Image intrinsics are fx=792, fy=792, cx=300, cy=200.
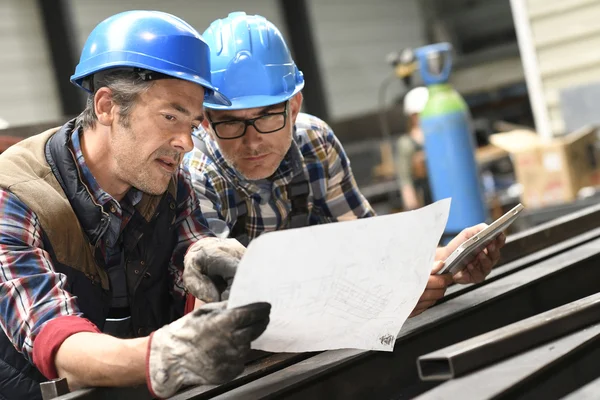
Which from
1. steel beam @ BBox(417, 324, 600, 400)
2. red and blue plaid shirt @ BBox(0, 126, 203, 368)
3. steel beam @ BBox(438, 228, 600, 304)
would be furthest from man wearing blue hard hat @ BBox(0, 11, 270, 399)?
steel beam @ BBox(438, 228, 600, 304)

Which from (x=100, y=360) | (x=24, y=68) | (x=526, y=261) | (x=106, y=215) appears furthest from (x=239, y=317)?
(x=24, y=68)

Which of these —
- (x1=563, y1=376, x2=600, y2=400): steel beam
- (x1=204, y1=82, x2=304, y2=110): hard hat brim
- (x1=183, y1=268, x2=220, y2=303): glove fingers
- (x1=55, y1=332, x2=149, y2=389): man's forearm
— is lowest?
(x1=563, y1=376, x2=600, y2=400): steel beam

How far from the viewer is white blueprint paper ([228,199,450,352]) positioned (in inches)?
47.1

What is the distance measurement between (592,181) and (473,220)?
2.48 feet

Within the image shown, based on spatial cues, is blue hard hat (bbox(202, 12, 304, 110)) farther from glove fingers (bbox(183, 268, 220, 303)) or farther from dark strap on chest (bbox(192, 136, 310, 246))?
glove fingers (bbox(183, 268, 220, 303))

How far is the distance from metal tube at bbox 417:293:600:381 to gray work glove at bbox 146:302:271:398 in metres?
0.27

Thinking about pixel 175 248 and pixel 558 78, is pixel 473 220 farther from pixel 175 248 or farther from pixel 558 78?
pixel 175 248

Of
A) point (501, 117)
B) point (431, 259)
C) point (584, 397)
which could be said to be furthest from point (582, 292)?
point (501, 117)

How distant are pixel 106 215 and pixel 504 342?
900 millimetres

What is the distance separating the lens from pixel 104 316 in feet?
5.96

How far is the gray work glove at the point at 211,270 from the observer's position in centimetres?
150

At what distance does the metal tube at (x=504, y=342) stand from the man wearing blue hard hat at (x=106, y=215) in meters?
0.48

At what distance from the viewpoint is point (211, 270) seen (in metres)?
1.54

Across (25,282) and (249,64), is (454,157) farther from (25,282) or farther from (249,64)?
(25,282)
